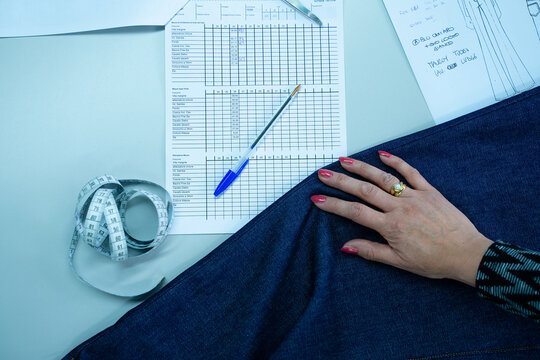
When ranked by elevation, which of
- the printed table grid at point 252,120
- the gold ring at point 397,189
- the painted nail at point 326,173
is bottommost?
the gold ring at point 397,189

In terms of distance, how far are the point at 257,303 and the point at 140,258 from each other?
0.91 feet

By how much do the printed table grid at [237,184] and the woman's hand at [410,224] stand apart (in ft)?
0.30

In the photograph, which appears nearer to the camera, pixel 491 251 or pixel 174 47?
pixel 491 251

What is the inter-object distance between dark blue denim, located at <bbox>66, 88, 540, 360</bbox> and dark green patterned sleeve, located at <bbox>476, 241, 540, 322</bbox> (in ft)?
0.23

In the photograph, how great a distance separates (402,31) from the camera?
82 cm

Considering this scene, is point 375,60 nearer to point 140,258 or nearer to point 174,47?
point 174,47

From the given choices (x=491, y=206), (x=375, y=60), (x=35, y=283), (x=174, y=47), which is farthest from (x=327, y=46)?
(x=35, y=283)

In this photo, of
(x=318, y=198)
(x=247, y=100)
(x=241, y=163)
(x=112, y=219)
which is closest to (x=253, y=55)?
(x=247, y=100)

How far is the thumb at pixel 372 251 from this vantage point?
2.29 ft

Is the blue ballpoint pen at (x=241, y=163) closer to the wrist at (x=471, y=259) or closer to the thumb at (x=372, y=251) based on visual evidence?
the thumb at (x=372, y=251)

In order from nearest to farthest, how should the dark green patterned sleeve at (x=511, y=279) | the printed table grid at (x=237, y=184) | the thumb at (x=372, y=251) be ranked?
the dark green patterned sleeve at (x=511, y=279) → the thumb at (x=372, y=251) → the printed table grid at (x=237, y=184)

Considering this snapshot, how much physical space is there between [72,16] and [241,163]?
490 mm

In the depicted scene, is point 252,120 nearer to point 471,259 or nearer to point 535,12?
point 471,259

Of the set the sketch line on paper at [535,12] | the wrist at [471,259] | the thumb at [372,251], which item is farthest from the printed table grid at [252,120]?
the sketch line on paper at [535,12]
